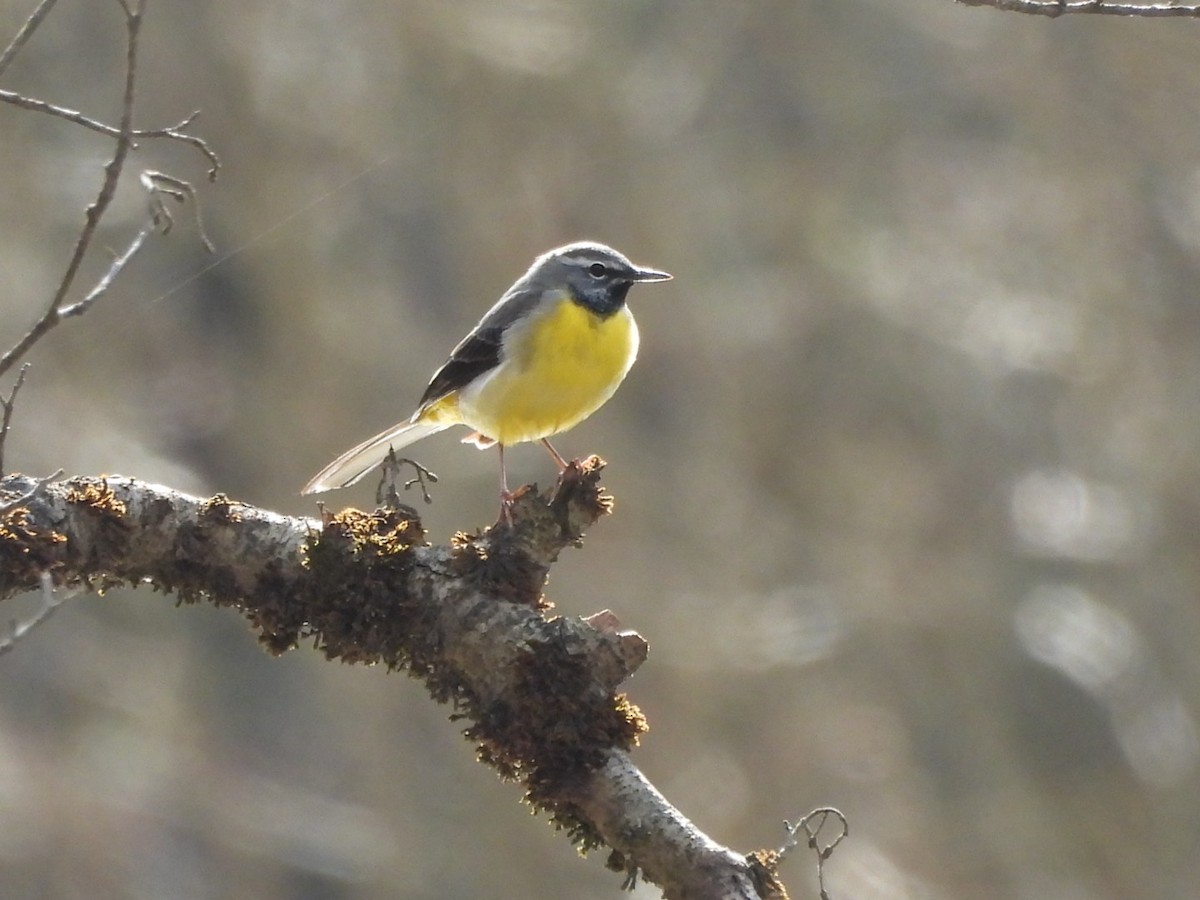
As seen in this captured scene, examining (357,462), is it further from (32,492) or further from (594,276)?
(32,492)

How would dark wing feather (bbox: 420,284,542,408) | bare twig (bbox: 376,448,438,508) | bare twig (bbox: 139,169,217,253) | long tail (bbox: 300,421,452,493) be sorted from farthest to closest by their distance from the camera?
dark wing feather (bbox: 420,284,542,408), long tail (bbox: 300,421,452,493), bare twig (bbox: 376,448,438,508), bare twig (bbox: 139,169,217,253)

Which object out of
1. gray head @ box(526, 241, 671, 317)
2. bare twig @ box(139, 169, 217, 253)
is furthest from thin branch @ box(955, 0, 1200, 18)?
gray head @ box(526, 241, 671, 317)

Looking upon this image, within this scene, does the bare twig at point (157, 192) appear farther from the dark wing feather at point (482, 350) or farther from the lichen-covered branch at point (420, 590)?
the dark wing feather at point (482, 350)

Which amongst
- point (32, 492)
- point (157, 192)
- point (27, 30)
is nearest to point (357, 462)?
point (157, 192)

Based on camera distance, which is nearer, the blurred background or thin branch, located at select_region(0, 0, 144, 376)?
thin branch, located at select_region(0, 0, 144, 376)

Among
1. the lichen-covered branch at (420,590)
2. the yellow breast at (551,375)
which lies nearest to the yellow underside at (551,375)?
the yellow breast at (551,375)

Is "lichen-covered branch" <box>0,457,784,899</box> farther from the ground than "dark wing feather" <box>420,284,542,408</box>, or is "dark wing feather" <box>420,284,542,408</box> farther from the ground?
"dark wing feather" <box>420,284,542,408</box>

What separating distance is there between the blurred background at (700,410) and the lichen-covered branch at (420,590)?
1064 centimetres

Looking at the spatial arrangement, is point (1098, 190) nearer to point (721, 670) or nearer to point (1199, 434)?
point (1199, 434)

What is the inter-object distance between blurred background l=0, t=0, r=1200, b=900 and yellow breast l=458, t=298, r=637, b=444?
918 centimetres

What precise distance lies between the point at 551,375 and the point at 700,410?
472 inches

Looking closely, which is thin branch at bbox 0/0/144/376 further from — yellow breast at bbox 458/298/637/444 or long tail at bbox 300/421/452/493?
yellow breast at bbox 458/298/637/444

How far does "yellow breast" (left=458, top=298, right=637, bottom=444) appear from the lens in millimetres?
5484

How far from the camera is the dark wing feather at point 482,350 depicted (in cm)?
590
